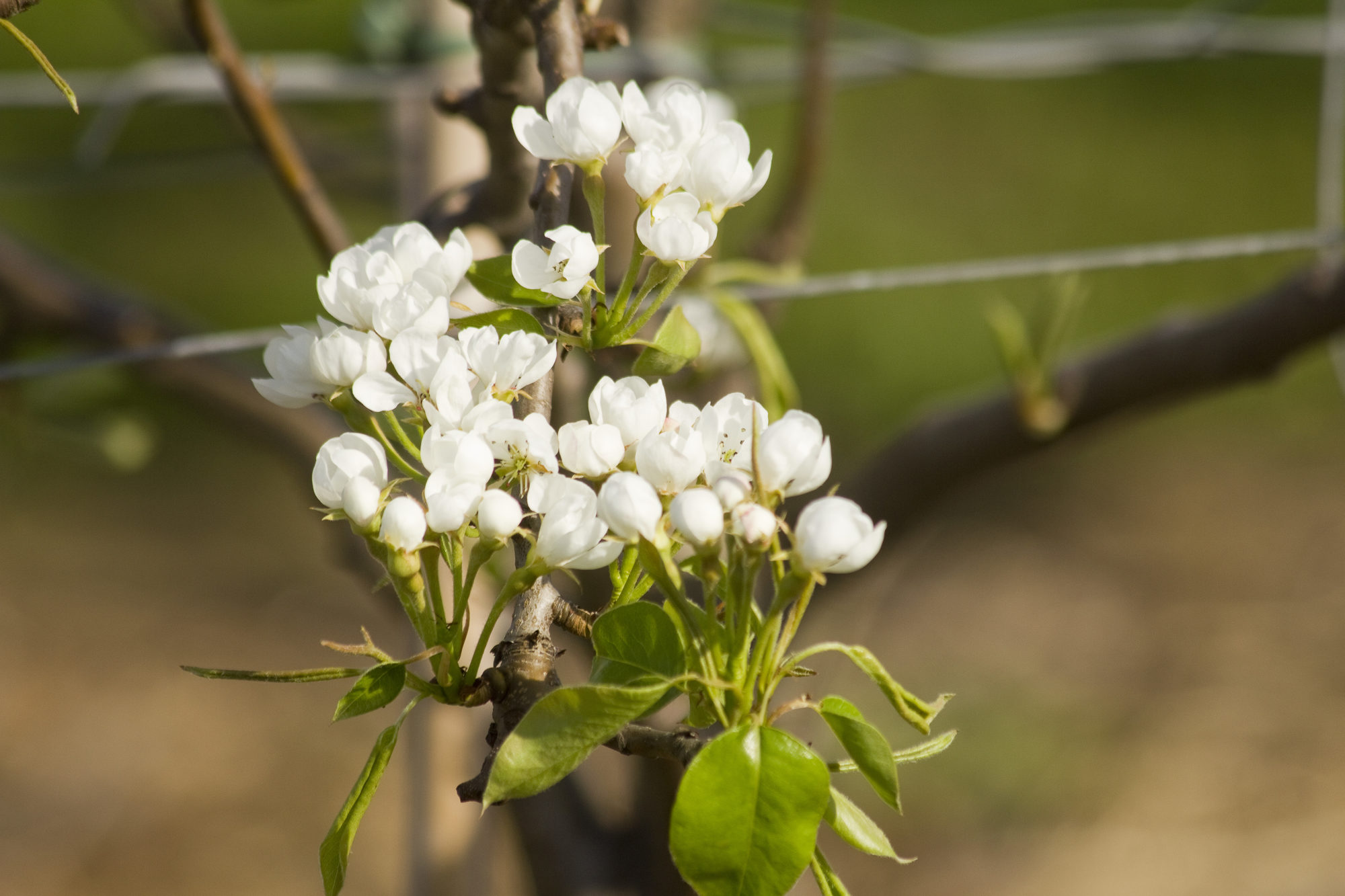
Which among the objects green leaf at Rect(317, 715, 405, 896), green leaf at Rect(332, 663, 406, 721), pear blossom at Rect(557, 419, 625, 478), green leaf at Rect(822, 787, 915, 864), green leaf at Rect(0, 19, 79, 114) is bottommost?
green leaf at Rect(822, 787, 915, 864)

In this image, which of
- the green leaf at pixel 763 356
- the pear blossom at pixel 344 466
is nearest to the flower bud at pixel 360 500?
the pear blossom at pixel 344 466

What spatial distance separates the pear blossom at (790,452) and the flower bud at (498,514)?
2.1 inches

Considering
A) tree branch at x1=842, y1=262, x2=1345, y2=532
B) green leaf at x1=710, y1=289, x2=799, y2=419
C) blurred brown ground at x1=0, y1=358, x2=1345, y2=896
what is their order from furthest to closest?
blurred brown ground at x1=0, y1=358, x2=1345, y2=896
tree branch at x1=842, y1=262, x2=1345, y2=532
green leaf at x1=710, y1=289, x2=799, y2=419

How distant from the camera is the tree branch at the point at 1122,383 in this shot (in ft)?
2.00

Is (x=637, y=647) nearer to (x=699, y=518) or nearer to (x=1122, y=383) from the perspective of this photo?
(x=699, y=518)

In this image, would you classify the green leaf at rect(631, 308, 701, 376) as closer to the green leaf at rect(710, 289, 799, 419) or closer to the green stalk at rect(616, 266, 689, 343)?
the green stalk at rect(616, 266, 689, 343)

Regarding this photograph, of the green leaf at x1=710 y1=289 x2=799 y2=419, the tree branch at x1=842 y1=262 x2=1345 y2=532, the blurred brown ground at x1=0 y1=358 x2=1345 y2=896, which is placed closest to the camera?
the green leaf at x1=710 y1=289 x2=799 y2=419

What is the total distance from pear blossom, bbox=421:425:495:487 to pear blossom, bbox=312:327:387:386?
3cm

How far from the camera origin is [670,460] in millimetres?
238

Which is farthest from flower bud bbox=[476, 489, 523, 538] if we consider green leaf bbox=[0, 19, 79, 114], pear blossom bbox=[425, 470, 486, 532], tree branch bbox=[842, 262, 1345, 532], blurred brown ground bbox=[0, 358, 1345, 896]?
blurred brown ground bbox=[0, 358, 1345, 896]

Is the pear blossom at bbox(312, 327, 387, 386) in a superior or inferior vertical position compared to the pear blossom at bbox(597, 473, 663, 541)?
superior

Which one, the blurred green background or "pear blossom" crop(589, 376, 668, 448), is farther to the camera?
the blurred green background

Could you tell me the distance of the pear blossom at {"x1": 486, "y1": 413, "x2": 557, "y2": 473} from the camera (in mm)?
245

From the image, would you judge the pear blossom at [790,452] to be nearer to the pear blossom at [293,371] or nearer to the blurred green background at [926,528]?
the pear blossom at [293,371]
